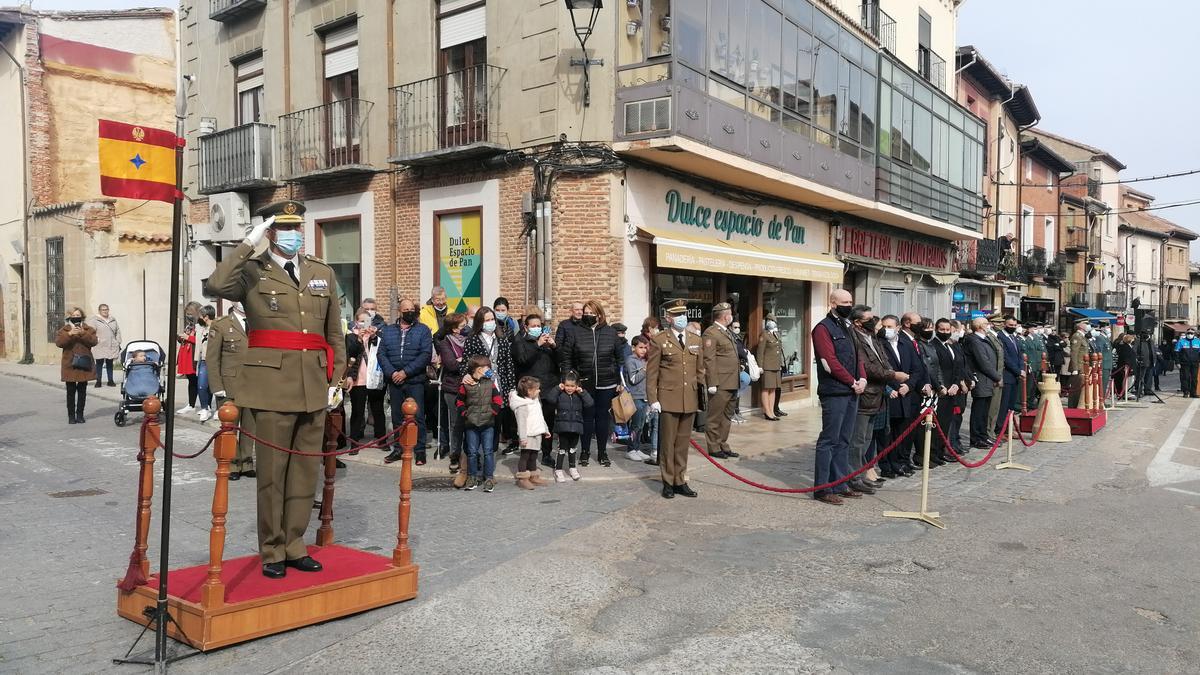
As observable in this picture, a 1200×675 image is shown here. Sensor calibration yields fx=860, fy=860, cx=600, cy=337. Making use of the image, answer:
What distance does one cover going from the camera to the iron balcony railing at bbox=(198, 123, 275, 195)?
16.8 m

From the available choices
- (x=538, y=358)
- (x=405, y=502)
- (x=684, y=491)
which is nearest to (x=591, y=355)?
(x=538, y=358)

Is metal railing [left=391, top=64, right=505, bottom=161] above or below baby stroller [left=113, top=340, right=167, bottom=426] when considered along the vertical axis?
above

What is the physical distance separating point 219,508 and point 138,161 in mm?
1851

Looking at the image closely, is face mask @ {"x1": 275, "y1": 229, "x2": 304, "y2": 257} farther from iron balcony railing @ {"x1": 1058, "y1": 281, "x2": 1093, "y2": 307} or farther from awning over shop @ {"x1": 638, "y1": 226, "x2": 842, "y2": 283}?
iron balcony railing @ {"x1": 1058, "y1": 281, "x2": 1093, "y2": 307}

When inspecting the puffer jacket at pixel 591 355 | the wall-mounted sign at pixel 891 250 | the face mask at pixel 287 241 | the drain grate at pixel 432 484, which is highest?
the wall-mounted sign at pixel 891 250

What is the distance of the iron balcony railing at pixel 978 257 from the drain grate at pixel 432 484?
21667 mm

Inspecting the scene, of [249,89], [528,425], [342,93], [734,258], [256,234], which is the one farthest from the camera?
[249,89]

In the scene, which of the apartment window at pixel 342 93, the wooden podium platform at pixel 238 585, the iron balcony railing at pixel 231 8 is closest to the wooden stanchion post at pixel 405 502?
the wooden podium platform at pixel 238 585

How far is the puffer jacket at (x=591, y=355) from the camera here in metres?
9.95

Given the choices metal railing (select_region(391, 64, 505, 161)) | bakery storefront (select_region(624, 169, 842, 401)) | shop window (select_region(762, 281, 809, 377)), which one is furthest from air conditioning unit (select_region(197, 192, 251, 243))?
shop window (select_region(762, 281, 809, 377))

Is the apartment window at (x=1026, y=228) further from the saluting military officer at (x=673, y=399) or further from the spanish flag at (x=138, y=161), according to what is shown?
the spanish flag at (x=138, y=161)

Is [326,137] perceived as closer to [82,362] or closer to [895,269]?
[82,362]

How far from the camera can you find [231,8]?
56.9 feet

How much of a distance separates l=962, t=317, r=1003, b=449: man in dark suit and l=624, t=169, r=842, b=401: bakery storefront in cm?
377
